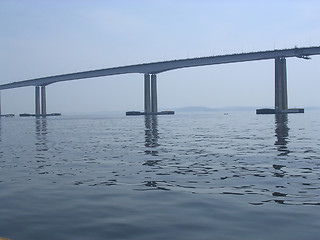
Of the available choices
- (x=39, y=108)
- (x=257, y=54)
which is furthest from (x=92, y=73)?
(x=257, y=54)

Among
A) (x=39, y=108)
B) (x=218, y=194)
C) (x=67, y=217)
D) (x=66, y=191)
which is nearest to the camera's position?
(x=67, y=217)

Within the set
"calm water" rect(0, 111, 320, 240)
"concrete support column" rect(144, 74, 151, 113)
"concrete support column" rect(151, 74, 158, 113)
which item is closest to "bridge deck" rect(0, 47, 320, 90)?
"concrete support column" rect(144, 74, 151, 113)

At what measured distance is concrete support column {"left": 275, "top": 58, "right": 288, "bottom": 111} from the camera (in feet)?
382

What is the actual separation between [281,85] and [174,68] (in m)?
37.7

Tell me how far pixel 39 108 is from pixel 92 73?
176ft

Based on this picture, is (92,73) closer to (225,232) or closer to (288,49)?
(288,49)

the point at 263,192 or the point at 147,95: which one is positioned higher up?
the point at 147,95

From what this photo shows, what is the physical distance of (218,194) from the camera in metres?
10.3

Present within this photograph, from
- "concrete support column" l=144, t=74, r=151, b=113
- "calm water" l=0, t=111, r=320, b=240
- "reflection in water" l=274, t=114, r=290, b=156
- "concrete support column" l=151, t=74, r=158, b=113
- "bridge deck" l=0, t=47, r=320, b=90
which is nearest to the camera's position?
"calm water" l=0, t=111, r=320, b=240

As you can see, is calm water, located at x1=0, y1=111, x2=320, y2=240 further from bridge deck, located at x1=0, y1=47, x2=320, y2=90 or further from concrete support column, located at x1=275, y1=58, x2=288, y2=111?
concrete support column, located at x1=275, y1=58, x2=288, y2=111

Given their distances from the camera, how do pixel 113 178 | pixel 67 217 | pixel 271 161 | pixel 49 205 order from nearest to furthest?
pixel 67 217, pixel 49 205, pixel 113 178, pixel 271 161

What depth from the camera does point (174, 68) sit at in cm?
13488

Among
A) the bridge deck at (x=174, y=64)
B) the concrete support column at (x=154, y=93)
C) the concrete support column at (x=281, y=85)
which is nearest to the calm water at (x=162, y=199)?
the bridge deck at (x=174, y=64)

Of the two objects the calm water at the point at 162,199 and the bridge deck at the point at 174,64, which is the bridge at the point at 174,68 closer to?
the bridge deck at the point at 174,64
